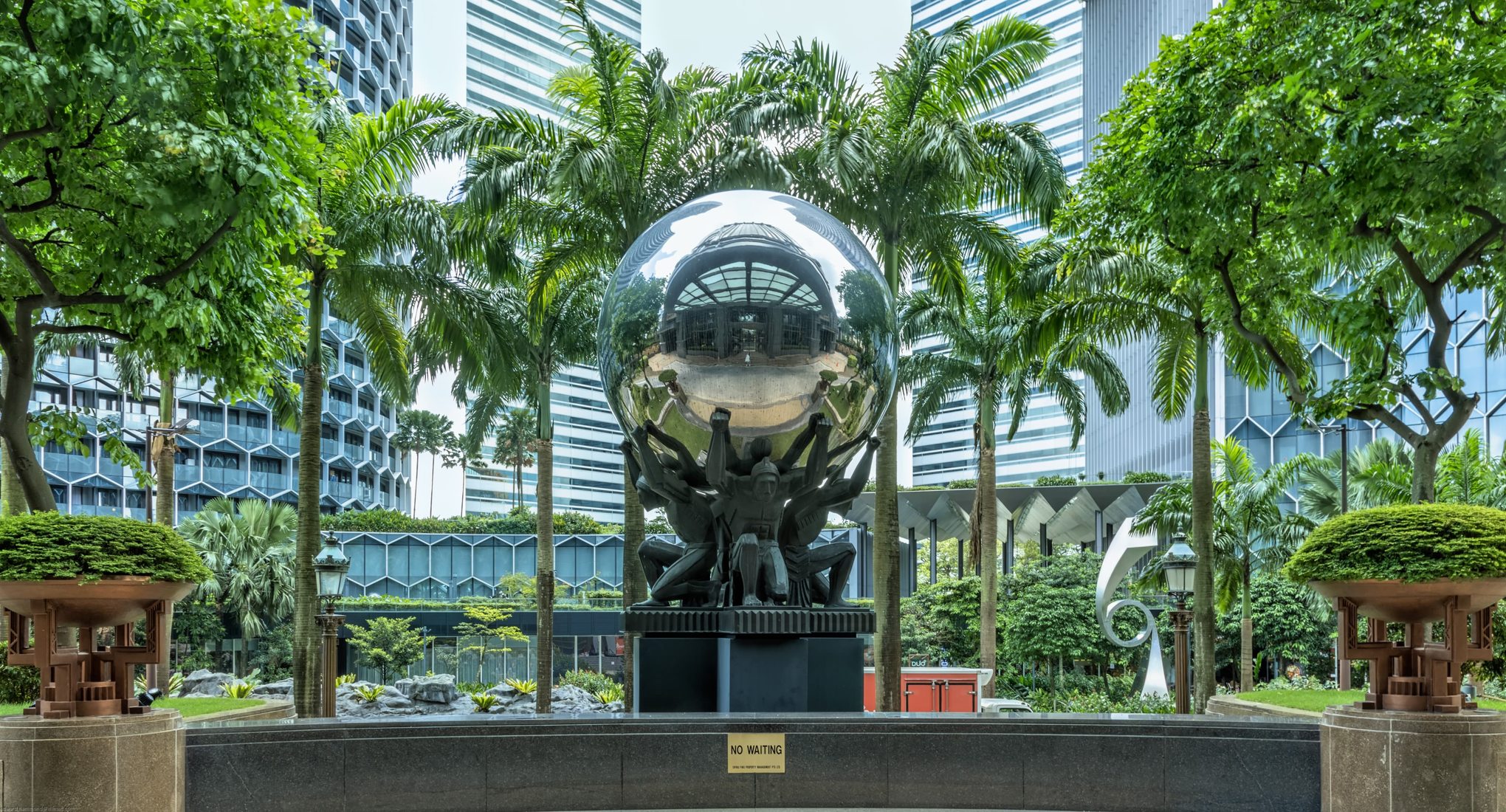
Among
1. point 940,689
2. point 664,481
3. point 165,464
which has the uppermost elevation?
point 165,464

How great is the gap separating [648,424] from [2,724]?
528cm

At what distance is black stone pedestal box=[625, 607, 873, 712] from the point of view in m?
10.1

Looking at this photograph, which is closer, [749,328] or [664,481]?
[749,328]

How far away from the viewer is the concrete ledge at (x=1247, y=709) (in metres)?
13.3

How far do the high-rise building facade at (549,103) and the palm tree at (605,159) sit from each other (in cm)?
67

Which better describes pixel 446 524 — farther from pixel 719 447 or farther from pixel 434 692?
pixel 719 447

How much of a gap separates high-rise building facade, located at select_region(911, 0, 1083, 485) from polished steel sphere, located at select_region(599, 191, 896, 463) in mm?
65559

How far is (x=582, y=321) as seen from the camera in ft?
84.6

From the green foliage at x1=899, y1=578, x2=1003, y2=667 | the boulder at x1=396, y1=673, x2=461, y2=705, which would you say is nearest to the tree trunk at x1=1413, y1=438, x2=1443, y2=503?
the green foliage at x1=899, y1=578, x2=1003, y2=667

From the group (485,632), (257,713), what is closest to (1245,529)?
(485,632)

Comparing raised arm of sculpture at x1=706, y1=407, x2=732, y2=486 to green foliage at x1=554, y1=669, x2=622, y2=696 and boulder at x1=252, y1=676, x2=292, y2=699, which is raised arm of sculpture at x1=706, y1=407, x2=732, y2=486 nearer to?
green foliage at x1=554, y1=669, x2=622, y2=696

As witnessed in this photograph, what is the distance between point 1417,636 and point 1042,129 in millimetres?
74487

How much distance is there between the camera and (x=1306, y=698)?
Result: 15.5 meters

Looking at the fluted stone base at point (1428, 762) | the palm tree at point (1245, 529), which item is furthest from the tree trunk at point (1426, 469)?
the palm tree at point (1245, 529)
